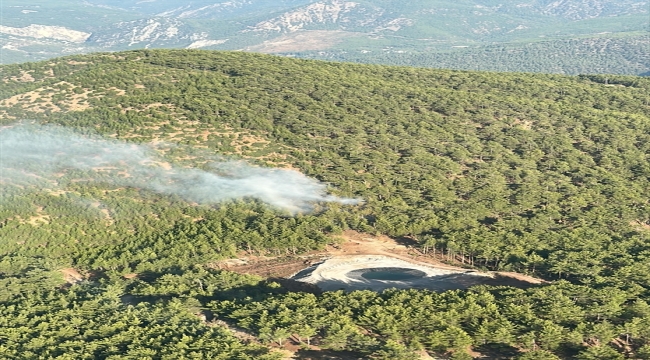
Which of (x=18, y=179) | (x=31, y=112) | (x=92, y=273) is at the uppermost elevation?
(x=31, y=112)

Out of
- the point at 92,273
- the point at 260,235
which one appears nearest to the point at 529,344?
the point at 260,235


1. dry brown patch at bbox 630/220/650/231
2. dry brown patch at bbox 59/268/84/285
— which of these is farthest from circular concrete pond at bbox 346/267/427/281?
dry brown patch at bbox 59/268/84/285

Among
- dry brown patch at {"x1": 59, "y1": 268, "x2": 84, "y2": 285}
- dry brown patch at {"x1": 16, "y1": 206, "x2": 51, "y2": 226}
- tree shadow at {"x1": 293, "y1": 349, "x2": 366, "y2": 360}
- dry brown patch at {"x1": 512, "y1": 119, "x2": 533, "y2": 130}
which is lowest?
tree shadow at {"x1": 293, "y1": 349, "x2": 366, "y2": 360}

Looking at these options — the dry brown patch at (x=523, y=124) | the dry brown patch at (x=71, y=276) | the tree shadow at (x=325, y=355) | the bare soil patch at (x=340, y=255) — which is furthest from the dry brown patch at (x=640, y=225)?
the dry brown patch at (x=71, y=276)

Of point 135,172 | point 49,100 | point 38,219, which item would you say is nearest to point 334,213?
point 135,172

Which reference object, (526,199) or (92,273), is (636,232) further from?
(92,273)

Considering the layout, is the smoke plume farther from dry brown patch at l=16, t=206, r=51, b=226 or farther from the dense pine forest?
dry brown patch at l=16, t=206, r=51, b=226
